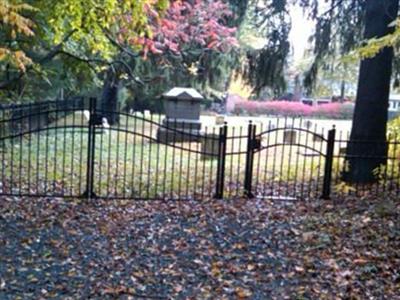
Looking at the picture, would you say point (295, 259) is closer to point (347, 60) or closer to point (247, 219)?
point (247, 219)

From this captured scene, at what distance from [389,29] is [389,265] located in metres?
4.99

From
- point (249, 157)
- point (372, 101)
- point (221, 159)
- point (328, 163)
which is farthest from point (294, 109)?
point (221, 159)

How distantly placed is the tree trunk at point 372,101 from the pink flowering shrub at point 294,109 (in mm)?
31885

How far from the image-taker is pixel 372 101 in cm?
877

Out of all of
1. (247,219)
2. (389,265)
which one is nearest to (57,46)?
(247,219)

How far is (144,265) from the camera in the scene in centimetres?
492

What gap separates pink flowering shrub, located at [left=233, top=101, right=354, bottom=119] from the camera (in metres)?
40.9

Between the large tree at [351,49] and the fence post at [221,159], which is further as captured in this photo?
the large tree at [351,49]

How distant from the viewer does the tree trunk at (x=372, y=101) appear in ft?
28.3

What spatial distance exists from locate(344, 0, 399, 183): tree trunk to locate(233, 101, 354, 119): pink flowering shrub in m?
31.9

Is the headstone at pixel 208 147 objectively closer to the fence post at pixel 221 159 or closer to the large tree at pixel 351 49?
the fence post at pixel 221 159

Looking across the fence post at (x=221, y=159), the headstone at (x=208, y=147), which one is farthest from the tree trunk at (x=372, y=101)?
the fence post at (x=221, y=159)

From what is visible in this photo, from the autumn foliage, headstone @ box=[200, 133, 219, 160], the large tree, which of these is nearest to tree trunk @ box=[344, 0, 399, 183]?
the large tree

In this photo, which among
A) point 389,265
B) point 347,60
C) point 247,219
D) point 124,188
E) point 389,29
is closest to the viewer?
point 389,265
